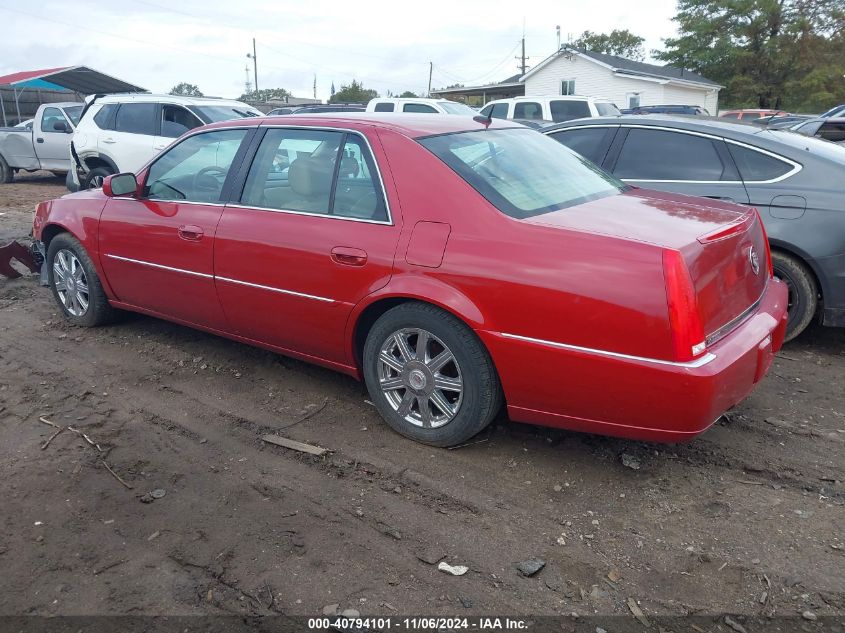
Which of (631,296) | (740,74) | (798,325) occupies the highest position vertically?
(740,74)

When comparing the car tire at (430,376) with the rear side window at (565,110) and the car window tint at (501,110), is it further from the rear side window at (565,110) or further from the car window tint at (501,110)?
the car window tint at (501,110)

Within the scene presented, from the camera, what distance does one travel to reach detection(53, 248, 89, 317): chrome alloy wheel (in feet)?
18.4

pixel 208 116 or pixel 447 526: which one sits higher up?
pixel 208 116

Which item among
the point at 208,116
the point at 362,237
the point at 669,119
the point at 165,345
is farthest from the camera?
the point at 208,116

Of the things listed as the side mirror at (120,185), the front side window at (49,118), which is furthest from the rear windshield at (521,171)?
the front side window at (49,118)

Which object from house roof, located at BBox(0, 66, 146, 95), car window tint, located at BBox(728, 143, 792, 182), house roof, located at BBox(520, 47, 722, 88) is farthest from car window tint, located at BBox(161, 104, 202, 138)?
house roof, located at BBox(520, 47, 722, 88)

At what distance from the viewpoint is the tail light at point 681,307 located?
2910 millimetres

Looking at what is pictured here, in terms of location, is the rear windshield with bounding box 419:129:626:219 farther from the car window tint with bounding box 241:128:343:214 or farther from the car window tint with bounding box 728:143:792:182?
the car window tint with bounding box 728:143:792:182

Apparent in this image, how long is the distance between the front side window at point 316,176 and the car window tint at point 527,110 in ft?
44.7

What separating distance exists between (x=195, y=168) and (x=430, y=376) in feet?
7.49

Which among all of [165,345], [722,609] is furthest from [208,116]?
[722,609]

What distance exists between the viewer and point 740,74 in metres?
43.5

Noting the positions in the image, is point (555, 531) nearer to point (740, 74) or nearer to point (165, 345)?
point (165, 345)

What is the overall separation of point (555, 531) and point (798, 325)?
9.72ft
